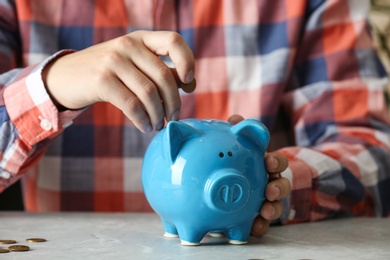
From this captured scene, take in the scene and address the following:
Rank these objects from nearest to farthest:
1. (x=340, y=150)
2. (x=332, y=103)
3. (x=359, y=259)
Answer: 1. (x=359, y=259)
2. (x=340, y=150)
3. (x=332, y=103)

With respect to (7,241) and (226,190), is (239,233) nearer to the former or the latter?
(226,190)

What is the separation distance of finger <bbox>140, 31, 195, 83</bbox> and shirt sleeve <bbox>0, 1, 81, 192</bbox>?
0.17 m

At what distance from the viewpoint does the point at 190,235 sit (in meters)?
0.68

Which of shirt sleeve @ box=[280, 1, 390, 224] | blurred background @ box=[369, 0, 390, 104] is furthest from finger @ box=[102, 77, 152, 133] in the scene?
blurred background @ box=[369, 0, 390, 104]

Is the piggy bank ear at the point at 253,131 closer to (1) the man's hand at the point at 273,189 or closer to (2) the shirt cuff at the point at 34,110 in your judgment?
(1) the man's hand at the point at 273,189

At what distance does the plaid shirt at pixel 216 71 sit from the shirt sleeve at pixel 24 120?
0.82ft

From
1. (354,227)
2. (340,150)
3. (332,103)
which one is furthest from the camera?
(332,103)

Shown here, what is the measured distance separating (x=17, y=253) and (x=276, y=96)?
2.35ft

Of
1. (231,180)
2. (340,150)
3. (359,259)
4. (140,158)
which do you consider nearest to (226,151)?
(231,180)

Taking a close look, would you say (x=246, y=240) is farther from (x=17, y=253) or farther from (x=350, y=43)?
(x=350, y=43)

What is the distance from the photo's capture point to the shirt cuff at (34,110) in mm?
849

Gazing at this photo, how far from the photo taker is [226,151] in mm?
657

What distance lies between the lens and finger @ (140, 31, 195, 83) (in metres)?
0.70

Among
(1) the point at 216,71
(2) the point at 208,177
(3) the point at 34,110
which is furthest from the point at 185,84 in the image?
(1) the point at 216,71
